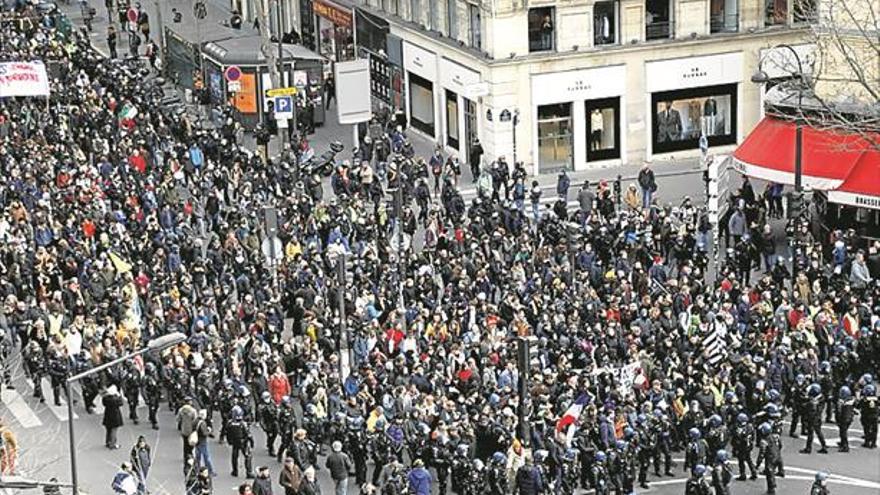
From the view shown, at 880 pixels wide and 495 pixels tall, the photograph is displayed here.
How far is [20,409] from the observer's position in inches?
1542

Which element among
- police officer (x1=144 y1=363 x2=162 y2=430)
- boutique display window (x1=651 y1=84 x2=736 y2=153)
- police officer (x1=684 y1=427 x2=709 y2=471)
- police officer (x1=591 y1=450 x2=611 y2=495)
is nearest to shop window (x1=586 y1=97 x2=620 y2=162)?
boutique display window (x1=651 y1=84 x2=736 y2=153)

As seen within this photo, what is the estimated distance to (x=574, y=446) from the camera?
3434cm

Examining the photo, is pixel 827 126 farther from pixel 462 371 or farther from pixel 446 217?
pixel 462 371

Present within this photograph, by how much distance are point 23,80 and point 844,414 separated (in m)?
31.5

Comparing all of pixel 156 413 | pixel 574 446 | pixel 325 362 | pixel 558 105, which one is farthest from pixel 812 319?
pixel 558 105

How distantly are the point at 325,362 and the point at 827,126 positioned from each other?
633 inches

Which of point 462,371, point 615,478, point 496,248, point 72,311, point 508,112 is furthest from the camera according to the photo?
point 508,112

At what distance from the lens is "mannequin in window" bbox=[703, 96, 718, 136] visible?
6000 centimetres

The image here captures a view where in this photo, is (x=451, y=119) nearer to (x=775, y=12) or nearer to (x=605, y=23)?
(x=605, y=23)

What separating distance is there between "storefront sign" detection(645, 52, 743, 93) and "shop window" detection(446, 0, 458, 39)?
636cm

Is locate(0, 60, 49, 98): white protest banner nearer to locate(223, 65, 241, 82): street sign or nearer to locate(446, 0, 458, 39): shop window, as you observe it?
locate(223, 65, 241, 82): street sign

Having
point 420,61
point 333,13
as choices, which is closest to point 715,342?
point 420,61

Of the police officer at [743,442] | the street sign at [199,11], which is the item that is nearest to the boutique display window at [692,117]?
the street sign at [199,11]

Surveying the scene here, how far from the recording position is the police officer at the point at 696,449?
3403 cm
